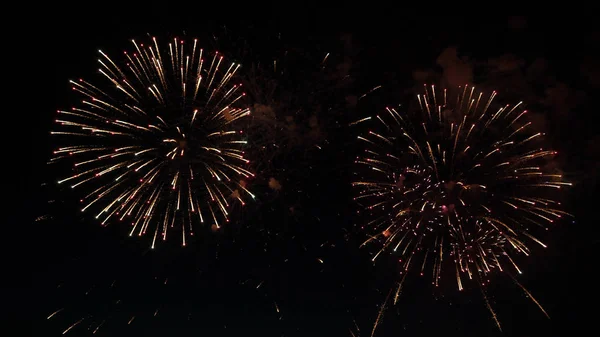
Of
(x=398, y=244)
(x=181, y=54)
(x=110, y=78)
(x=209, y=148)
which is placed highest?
(x=181, y=54)

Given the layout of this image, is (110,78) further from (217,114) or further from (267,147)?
(267,147)

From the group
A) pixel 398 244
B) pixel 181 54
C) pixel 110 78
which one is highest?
pixel 181 54

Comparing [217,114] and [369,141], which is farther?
[369,141]

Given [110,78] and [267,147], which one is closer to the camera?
[110,78]

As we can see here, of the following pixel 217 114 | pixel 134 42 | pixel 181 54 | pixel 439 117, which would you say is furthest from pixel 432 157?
pixel 134 42

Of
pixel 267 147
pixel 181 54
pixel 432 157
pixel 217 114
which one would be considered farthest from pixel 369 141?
pixel 181 54

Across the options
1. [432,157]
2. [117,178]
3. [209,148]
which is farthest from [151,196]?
[432,157]

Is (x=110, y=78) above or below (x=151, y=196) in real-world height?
above

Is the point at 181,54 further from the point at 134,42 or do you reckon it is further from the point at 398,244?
the point at 398,244

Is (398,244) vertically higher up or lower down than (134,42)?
lower down
